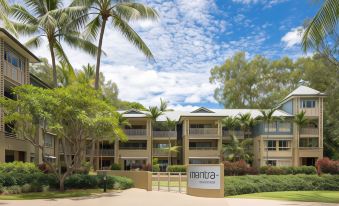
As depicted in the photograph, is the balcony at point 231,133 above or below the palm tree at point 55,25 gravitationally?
below

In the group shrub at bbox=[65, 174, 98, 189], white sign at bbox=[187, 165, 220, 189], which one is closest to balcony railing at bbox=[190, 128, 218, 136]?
shrub at bbox=[65, 174, 98, 189]

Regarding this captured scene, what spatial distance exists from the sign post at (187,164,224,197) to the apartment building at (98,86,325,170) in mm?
31051

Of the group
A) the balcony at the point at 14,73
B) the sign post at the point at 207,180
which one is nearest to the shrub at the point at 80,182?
the sign post at the point at 207,180

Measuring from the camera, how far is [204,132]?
54.3m

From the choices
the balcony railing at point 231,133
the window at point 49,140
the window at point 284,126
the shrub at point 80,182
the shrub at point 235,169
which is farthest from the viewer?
the balcony railing at point 231,133

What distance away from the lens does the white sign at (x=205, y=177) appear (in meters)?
20.4

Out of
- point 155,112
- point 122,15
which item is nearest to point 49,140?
point 155,112

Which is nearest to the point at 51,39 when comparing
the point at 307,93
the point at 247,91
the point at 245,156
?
the point at 245,156

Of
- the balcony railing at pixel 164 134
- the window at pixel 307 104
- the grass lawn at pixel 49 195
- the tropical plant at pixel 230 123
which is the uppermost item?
the window at pixel 307 104

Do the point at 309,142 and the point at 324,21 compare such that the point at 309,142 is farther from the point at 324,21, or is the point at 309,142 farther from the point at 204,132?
the point at 324,21

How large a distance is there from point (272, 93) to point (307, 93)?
53.9 ft

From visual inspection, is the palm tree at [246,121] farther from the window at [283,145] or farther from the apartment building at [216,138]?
the window at [283,145]

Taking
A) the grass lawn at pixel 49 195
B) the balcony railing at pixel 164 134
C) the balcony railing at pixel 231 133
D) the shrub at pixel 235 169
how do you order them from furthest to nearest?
the balcony railing at pixel 164 134 < the balcony railing at pixel 231 133 < the shrub at pixel 235 169 < the grass lawn at pixel 49 195

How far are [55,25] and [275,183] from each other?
709 inches
